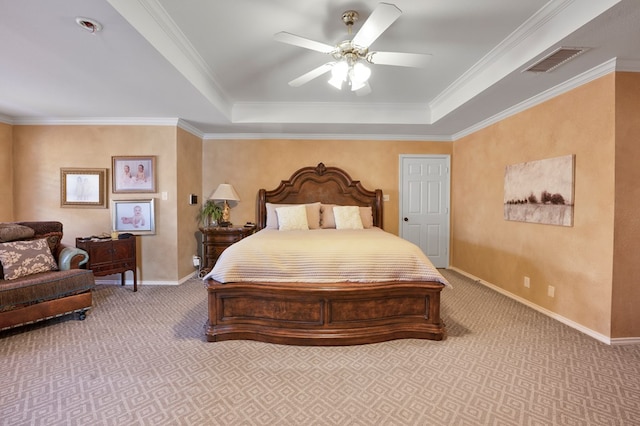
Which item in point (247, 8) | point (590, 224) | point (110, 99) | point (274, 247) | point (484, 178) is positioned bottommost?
point (274, 247)

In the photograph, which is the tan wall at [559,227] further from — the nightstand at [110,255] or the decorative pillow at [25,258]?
the decorative pillow at [25,258]

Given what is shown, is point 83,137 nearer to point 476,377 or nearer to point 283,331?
point 283,331

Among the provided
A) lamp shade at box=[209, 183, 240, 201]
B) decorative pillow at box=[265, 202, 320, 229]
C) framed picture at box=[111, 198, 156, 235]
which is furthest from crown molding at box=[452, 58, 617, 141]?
framed picture at box=[111, 198, 156, 235]

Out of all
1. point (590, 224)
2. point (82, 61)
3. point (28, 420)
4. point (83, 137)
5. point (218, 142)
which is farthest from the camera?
point (218, 142)

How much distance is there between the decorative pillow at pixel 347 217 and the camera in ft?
14.3

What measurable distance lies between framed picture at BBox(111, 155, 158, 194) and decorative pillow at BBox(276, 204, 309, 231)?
1963 mm

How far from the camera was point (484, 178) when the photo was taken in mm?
4305

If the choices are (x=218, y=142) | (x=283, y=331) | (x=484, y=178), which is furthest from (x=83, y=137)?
(x=484, y=178)

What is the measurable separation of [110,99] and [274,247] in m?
2.85

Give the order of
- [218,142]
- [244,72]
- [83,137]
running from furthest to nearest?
[218,142] < [83,137] < [244,72]

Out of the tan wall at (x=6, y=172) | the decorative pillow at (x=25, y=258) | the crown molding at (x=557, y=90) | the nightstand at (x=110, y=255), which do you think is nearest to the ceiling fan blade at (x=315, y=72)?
the crown molding at (x=557, y=90)

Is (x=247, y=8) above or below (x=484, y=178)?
above

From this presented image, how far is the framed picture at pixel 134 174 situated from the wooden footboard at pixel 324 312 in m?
2.55

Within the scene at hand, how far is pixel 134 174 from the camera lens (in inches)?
167
